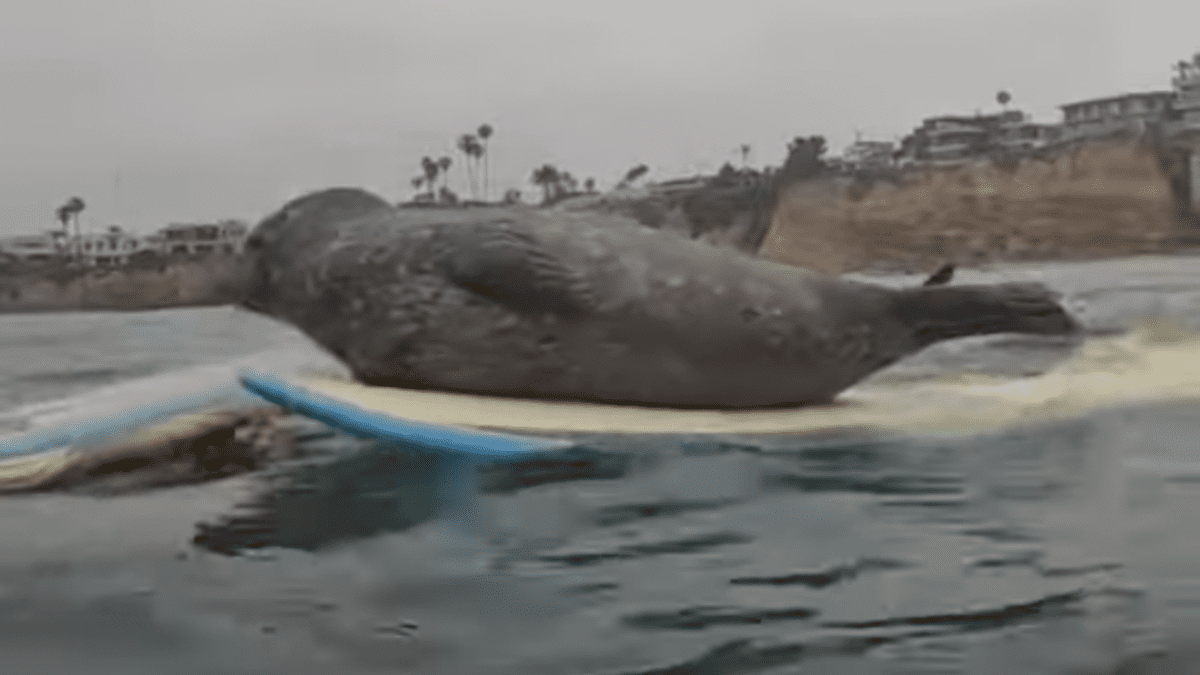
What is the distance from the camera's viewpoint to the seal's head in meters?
5.87

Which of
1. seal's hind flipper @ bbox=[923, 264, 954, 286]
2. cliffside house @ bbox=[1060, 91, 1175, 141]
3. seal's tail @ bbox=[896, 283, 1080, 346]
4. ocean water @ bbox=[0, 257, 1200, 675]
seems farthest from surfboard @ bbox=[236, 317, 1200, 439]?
cliffside house @ bbox=[1060, 91, 1175, 141]

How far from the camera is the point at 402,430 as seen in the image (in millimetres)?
4164

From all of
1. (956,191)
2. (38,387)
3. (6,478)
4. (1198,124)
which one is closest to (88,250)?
(956,191)

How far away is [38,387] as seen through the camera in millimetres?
8742

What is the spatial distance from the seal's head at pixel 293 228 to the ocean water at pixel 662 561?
4.52 feet

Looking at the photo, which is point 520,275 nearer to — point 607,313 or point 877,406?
point 607,313

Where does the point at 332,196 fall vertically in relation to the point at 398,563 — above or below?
above

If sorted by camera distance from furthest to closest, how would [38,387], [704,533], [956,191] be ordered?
[956,191], [38,387], [704,533]

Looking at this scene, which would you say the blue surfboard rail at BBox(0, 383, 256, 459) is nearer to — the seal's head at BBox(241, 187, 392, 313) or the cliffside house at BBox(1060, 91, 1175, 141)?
the seal's head at BBox(241, 187, 392, 313)

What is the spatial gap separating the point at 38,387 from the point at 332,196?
12.8ft

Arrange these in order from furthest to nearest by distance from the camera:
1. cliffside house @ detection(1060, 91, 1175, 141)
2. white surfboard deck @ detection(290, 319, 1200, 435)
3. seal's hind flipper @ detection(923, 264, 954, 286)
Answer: cliffside house @ detection(1060, 91, 1175, 141)
seal's hind flipper @ detection(923, 264, 954, 286)
white surfboard deck @ detection(290, 319, 1200, 435)

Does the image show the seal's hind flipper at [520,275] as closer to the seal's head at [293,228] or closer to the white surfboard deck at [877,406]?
the white surfboard deck at [877,406]

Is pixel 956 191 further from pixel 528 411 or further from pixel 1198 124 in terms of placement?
pixel 528 411

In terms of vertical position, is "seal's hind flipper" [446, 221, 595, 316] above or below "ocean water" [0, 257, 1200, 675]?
above
